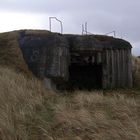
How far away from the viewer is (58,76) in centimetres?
1670

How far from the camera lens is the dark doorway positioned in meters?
18.5

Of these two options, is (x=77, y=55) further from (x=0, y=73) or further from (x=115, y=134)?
(x=115, y=134)

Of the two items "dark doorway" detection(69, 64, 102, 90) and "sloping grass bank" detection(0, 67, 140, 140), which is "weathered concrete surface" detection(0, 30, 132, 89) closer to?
"dark doorway" detection(69, 64, 102, 90)

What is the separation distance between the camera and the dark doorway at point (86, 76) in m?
18.5

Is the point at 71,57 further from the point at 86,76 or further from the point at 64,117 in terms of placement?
the point at 64,117

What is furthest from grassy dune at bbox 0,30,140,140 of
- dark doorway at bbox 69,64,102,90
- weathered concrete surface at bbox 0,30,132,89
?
dark doorway at bbox 69,64,102,90

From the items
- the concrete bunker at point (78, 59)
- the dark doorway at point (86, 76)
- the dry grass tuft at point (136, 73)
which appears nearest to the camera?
the concrete bunker at point (78, 59)

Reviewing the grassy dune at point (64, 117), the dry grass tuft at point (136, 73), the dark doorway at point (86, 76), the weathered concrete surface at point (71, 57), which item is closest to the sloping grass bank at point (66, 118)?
the grassy dune at point (64, 117)

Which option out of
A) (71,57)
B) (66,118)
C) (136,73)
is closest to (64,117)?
(66,118)

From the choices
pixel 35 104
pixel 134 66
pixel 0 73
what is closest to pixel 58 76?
pixel 0 73

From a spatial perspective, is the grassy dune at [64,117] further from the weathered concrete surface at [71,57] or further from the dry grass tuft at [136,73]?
the dry grass tuft at [136,73]

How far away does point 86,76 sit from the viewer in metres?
19.0

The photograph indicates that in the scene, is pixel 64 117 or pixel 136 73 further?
pixel 136 73

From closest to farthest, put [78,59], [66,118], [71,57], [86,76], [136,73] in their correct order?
1. [66,118]
2. [71,57]
3. [78,59]
4. [86,76]
5. [136,73]
